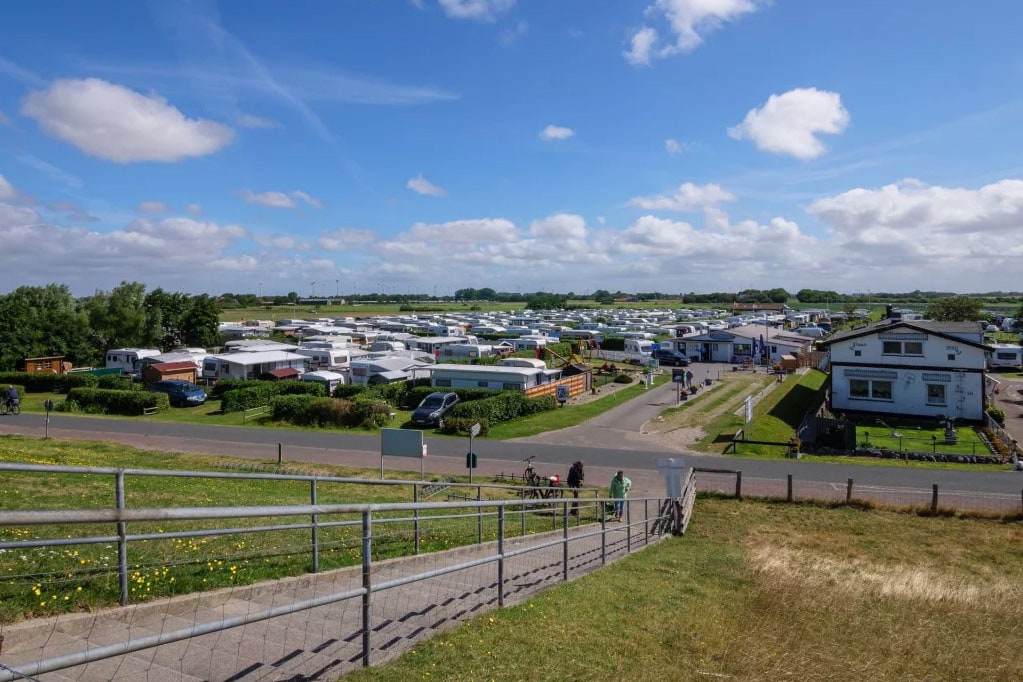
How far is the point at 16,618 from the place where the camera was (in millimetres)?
5359

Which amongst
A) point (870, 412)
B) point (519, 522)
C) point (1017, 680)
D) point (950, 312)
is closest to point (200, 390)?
point (519, 522)

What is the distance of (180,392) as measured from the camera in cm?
4194

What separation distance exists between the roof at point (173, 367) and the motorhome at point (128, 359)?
5.32 meters

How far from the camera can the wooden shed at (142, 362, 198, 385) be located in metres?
48.5

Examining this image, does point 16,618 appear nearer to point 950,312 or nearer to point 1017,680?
point 1017,680

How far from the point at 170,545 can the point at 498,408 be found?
2709 centimetres

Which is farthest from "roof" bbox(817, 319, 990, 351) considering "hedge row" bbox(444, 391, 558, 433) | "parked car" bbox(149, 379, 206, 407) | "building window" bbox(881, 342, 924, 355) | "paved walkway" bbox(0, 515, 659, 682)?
"parked car" bbox(149, 379, 206, 407)

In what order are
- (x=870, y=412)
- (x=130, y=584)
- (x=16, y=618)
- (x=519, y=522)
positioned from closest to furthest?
(x=16, y=618) < (x=130, y=584) < (x=519, y=522) < (x=870, y=412)

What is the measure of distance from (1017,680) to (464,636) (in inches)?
205

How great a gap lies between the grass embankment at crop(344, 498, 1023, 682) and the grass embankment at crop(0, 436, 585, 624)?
5.15ft

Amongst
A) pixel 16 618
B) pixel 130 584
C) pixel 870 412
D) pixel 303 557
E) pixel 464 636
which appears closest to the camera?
pixel 16 618

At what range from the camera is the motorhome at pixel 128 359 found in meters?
54.2

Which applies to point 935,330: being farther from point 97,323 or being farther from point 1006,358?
point 97,323

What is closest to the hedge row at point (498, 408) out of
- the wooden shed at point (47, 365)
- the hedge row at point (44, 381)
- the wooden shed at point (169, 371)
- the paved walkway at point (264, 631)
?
the paved walkway at point (264, 631)
